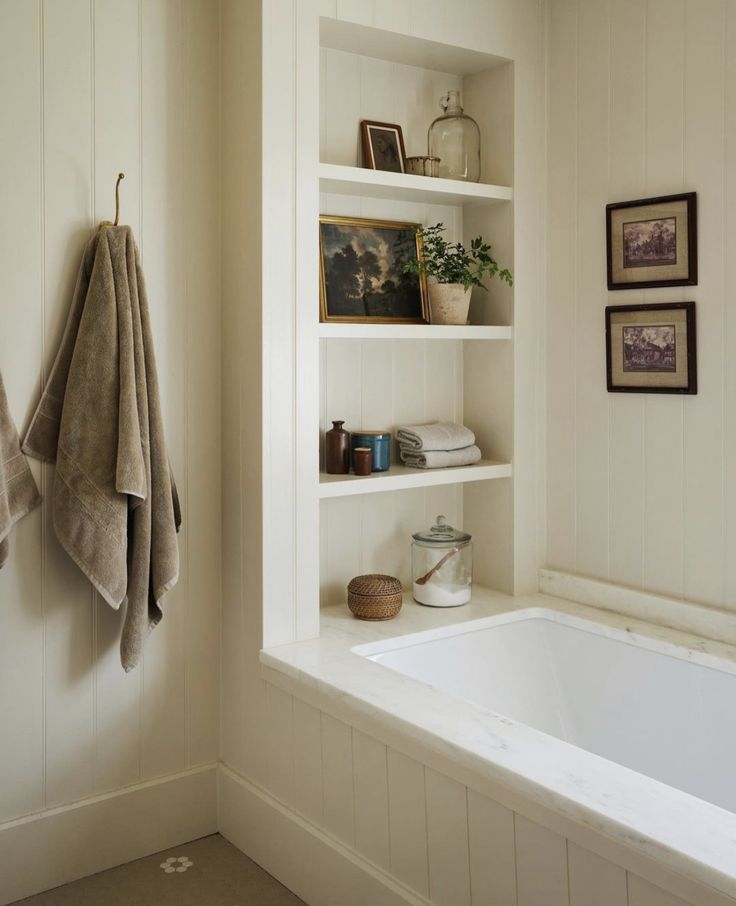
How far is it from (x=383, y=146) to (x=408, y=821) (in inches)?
71.1

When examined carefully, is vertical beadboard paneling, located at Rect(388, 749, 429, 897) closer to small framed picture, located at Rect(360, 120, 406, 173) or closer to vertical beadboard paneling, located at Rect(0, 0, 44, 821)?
vertical beadboard paneling, located at Rect(0, 0, 44, 821)

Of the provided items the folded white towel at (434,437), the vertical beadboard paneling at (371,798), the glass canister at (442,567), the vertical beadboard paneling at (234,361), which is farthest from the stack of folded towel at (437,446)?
the vertical beadboard paneling at (371,798)

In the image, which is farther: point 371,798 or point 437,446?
point 437,446

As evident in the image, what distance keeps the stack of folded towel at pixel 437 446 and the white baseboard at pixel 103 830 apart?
3.38 feet

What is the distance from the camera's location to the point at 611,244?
256 cm

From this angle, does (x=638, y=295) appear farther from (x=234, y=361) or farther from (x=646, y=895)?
(x=646, y=895)

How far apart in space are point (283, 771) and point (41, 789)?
59cm

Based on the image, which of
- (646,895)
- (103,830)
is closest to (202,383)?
(103,830)

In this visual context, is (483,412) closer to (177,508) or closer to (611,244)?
(611,244)

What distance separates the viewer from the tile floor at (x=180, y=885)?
217 cm

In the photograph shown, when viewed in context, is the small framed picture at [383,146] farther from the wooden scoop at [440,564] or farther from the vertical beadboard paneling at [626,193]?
the wooden scoop at [440,564]

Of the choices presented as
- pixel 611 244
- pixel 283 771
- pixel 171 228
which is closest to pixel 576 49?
pixel 611 244

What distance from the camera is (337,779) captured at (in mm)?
2051

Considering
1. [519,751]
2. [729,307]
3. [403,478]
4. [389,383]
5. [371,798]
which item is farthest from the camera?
[389,383]
